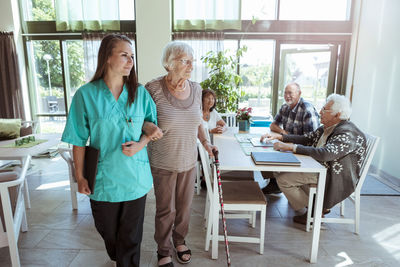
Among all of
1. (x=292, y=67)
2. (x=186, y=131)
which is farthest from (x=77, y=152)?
(x=292, y=67)

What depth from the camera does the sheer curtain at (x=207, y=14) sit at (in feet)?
14.1

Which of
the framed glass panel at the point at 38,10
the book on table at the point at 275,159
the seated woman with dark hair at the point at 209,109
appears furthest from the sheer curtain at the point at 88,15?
the book on table at the point at 275,159

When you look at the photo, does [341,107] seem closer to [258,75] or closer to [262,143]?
[262,143]

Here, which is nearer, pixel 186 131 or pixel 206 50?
pixel 186 131

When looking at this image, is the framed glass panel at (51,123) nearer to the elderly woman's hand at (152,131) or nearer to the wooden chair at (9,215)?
the wooden chair at (9,215)

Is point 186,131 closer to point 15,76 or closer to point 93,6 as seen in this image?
point 93,6

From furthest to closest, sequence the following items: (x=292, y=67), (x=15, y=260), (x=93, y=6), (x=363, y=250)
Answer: (x=292, y=67), (x=93, y=6), (x=363, y=250), (x=15, y=260)

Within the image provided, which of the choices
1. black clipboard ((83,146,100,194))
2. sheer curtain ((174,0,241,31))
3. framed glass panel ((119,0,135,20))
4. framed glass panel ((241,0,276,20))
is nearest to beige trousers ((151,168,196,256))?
black clipboard ((83,146,100,194))

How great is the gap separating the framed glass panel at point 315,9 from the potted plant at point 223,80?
3.81ft

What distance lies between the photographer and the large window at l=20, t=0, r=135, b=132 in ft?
14.7

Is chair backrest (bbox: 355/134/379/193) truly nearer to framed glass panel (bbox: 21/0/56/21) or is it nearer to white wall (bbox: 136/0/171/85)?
white wall (bbox: 136/0/171/85)

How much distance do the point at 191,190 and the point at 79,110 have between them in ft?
2.76

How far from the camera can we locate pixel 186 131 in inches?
62.4

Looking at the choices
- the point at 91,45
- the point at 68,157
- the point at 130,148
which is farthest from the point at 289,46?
the point at 130,148
